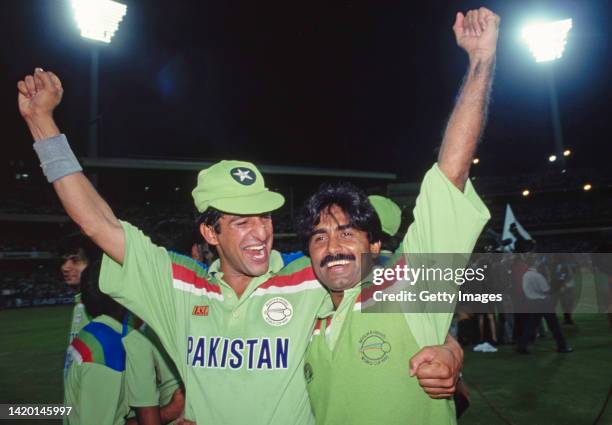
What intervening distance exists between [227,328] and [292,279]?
37 cm

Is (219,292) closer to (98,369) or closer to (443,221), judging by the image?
(98,369)

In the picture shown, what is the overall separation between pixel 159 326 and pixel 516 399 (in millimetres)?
5446

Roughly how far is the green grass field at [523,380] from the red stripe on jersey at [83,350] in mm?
4377

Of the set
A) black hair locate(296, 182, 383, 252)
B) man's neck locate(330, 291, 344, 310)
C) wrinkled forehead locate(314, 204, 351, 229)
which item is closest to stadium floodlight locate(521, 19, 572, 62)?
black hair locate(296, 182, 383, 252)

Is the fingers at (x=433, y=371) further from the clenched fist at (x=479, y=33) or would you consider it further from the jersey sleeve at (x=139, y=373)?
the jersey sleeve at (x=139, y=373)

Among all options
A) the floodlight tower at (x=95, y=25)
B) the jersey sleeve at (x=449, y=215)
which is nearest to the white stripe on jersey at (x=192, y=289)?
the jersey sleeve at (x=449, y=215)

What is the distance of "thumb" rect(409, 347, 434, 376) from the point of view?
1637 millimetres

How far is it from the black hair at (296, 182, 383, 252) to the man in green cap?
18 cm

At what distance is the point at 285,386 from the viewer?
77.0 inches

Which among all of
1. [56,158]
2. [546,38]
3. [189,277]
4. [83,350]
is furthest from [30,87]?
[546,38]

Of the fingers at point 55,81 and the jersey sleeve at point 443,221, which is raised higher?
the fingers at point 55,81

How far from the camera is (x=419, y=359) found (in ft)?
5.40

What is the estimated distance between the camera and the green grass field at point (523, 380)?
5.42 m

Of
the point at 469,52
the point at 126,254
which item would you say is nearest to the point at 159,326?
the point at 126,254
